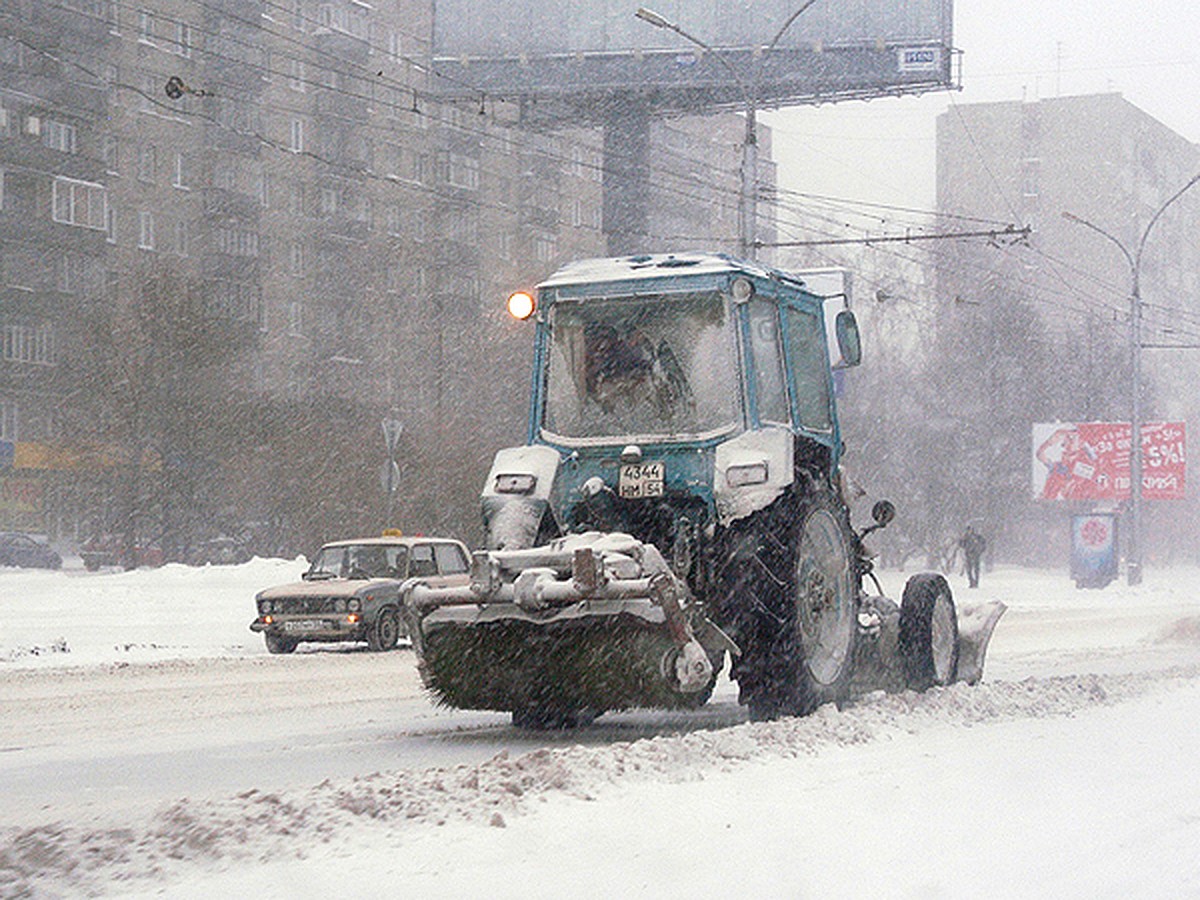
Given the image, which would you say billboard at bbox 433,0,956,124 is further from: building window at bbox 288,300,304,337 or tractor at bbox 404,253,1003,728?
tractor at bbox 404,253,1003,728

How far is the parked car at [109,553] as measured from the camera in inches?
1879

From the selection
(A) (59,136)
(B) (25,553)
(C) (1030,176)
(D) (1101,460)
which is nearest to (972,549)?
(D) (1101,460)

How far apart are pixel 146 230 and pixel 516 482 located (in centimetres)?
5331

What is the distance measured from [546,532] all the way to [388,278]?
181ft

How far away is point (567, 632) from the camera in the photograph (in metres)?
9.94

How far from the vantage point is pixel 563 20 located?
5041 cm

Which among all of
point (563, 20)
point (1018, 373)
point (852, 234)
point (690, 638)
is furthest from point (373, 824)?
point (852, 234)

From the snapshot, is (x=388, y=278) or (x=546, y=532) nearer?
(x=546, y=532)

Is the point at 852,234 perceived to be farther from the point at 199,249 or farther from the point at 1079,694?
the point at 1079,694

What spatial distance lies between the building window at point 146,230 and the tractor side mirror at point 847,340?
5233 centimetres

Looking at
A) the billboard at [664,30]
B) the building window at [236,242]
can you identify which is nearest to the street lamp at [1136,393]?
the billboard at [664,30]

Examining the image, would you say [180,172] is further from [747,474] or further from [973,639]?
[747,474]

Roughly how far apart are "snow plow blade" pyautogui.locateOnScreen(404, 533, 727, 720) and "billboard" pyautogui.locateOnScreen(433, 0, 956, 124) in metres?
38.1

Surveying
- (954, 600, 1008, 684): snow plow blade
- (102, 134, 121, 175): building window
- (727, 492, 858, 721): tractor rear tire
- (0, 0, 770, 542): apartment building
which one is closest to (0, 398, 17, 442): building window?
(0, 0, 770, 542): apartment building
